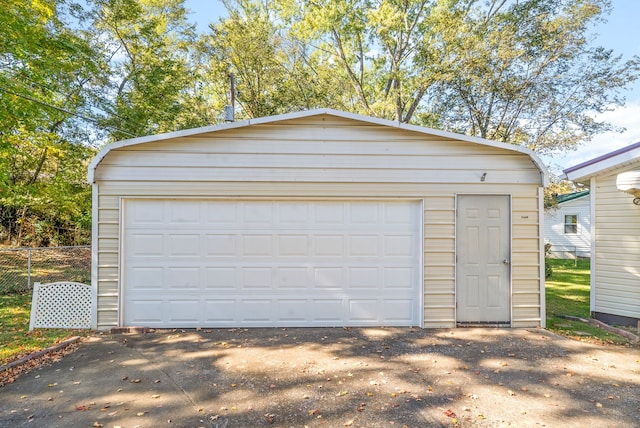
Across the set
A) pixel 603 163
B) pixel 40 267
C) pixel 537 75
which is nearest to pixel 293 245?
pixel 603 163

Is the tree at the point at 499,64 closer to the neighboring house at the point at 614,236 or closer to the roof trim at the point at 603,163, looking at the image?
the roof trim at the point at 603,163

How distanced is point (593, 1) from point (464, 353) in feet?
41.2

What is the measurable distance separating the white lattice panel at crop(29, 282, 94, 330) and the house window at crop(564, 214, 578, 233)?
20351 mm

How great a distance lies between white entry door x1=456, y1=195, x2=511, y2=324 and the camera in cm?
555

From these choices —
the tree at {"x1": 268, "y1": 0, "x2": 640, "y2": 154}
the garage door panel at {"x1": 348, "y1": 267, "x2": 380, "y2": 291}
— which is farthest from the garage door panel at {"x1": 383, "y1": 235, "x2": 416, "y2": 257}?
the tree at {"x1": 268, "y1": 0, "x2": 640, "y2": 154}

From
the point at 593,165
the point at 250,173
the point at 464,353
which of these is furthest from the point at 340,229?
the point at 593,165

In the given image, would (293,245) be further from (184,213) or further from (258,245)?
(184,213)

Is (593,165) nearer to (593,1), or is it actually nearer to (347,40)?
(593,1)

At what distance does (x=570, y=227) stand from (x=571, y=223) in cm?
21

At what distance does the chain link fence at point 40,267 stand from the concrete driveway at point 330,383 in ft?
16.2

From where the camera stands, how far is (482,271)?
556cm

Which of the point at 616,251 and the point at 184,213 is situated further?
the point at 616,251

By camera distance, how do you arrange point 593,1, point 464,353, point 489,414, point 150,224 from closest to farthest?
point 489,414 → point 464,353 → point 150,224 → point 593,1

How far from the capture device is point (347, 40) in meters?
16.2
